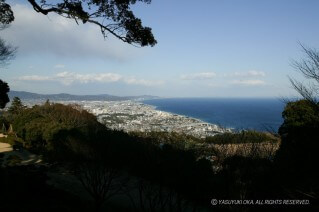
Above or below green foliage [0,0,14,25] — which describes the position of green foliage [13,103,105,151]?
below

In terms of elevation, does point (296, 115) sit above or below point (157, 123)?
above

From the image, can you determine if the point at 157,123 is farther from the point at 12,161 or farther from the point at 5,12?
the point at 5,12

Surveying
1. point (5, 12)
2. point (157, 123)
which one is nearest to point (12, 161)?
point (5, 12)

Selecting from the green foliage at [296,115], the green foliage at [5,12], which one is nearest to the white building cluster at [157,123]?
the green foliage at [296,115]

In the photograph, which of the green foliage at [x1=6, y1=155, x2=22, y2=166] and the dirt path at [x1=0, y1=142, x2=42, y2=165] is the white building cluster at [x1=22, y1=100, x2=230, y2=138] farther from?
the green foliage at [x1=6, y1=155, x2=22, y2=166]

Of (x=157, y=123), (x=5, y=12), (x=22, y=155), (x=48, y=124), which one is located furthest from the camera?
(x=157, y=123)

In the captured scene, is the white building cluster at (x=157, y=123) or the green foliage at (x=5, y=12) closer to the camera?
the green foliage at (x=5, y=12)

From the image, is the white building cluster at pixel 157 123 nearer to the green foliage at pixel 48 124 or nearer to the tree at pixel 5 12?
the green foliage at pixel 48 124

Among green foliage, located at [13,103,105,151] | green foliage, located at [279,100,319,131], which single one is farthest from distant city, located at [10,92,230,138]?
green foliage, located at [279,100,319,131]

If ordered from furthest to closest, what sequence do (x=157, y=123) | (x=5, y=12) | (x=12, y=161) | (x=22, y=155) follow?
1. (x=157, y=123)
2. (x=22, y=155)
3. (x=12, y=161)
4. (x=5, y=12)

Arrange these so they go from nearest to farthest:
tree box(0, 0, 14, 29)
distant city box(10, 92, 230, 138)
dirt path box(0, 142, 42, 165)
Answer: tree box(0, 0, 14, 29) < dirt path box(0, 142, 42, 165) < distant city box(10, 92, 230, 138)

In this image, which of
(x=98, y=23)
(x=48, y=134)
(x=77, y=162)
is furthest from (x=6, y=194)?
(x=48, y=134)

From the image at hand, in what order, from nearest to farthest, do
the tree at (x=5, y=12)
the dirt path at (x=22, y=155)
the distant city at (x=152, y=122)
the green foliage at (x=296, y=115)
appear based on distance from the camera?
the tree at (x=5, y=12), the green foliage at (x=296, y=115), the dirt path at (x=22, y=155), the distant city at (x=152, y=122)

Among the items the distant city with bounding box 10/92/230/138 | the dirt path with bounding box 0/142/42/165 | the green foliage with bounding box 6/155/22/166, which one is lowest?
the dirt path with bounding box 0/142/42/165
